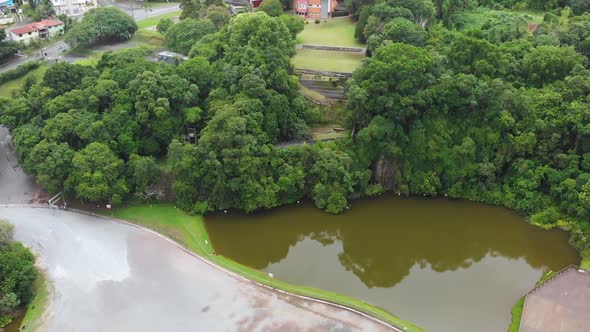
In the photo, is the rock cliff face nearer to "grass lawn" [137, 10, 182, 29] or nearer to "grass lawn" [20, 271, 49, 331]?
"grass lawn" [20, 271, 49, 331]

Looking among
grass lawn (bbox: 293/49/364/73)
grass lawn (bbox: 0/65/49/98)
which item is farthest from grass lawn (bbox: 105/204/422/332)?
grass lawn (bbox: 0/65/49/98)

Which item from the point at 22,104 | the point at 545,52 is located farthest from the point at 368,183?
the point at 22,104

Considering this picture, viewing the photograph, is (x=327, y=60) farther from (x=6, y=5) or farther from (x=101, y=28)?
(x=6, y=5)

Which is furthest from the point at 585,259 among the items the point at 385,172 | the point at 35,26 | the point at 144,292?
the point at 35,26

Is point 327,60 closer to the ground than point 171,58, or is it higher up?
closer to the ground

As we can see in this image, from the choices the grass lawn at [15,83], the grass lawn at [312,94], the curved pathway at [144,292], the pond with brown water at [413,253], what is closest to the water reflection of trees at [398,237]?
the pond with brown water at [413,253]
